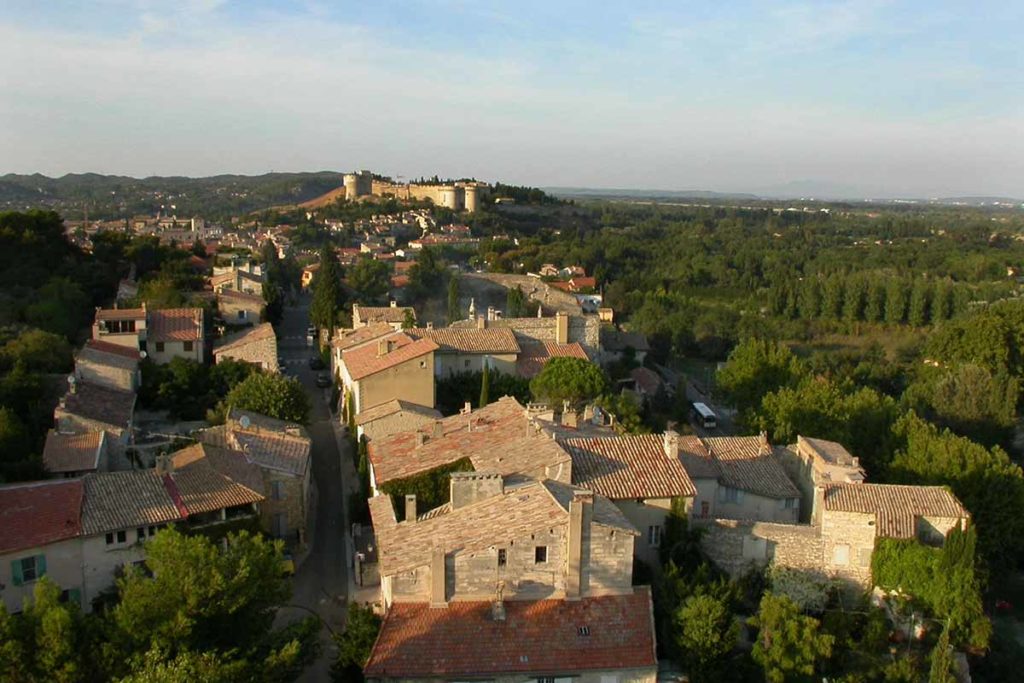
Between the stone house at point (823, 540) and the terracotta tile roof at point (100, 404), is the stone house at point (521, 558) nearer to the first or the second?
the stone house at point (823, 540)

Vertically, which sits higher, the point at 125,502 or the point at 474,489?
the point at 474,489

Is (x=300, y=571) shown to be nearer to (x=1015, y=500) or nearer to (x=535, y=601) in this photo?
(x=535, y=601)

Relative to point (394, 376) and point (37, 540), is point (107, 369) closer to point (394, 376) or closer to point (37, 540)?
point (394, 376)

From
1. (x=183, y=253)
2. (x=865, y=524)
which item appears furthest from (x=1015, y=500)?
(x=183, y=253)

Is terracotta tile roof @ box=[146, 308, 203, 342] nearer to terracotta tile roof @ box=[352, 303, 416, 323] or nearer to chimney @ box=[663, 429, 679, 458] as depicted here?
terracotta tile roof @ box=[352, 303, 416, 323]

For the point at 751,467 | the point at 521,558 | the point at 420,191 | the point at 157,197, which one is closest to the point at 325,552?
the point at 521,558
